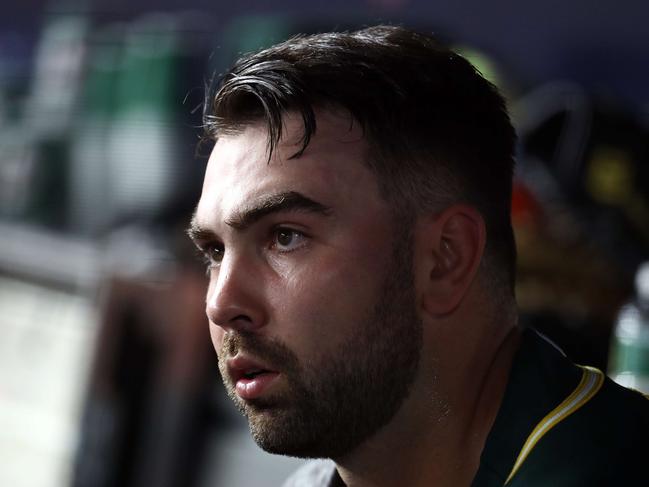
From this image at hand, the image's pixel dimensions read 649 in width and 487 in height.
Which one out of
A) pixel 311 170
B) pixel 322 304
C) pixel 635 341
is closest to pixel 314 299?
pixel 322 304

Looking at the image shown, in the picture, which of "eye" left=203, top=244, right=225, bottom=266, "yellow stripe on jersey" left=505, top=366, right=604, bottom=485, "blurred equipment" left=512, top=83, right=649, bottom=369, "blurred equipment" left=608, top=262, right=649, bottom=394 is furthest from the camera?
"blurred equipment" left=512, top=83, right=649, bottom=369

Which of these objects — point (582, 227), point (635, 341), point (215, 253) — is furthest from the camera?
point (582, 227)

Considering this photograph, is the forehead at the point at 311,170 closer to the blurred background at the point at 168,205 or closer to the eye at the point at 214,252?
the eye at the point at 214,252

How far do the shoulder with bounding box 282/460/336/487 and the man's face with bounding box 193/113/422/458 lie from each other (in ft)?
0.39

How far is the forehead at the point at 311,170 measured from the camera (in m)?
0.87

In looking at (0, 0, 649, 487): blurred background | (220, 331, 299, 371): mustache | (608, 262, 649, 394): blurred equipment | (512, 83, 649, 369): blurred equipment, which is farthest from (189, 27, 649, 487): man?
(512, 83, 649, 369): blurred equipment

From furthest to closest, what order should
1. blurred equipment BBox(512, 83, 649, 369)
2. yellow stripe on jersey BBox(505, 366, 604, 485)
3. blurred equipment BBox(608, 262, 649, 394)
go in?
blurred equipment BBox(512, 83, 649, 369) < blurred equipment BBox(608, 262, 649, 394) < yellow stripe on jersey BBox(505, 366, 604, 485)

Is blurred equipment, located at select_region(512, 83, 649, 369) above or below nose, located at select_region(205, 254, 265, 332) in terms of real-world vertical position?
below

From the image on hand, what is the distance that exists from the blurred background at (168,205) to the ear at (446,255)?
308 millimetres

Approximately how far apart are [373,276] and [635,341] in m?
0.90

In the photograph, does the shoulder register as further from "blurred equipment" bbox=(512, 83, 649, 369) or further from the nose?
"blurred equipment" bbox=(512, 83, 649, 369)

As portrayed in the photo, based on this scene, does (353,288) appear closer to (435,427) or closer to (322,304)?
(322,304)

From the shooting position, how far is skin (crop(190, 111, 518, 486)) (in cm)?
87

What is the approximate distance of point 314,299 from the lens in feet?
2.84
